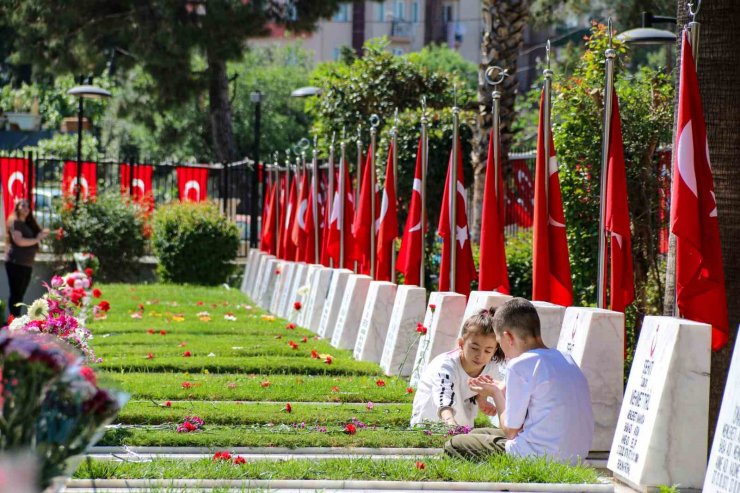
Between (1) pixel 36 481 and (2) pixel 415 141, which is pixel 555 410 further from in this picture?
(2) pixel 415 141

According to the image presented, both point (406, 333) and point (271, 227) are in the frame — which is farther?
point (271, 227)

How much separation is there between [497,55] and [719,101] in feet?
25.7

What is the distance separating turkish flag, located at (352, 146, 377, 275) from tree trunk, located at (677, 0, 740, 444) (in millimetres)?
7053

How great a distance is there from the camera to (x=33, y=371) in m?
3.92

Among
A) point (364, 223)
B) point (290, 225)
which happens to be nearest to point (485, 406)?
point (364, 223)

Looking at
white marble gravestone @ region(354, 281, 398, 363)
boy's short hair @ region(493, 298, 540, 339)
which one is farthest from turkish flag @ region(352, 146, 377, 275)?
boy's short hair @ region(493, 298, 540, 339)

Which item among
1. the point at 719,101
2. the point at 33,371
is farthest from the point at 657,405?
the point at 33,371

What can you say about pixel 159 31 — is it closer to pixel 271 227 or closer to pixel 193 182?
pixel 193 182

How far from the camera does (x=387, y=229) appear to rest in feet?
49.3

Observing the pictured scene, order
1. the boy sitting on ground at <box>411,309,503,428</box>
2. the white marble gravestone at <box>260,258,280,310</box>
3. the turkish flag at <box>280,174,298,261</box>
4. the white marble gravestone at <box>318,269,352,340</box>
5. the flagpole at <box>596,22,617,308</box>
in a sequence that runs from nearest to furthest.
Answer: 1. the boy sitting on ground at <box>411,309,503,428</box>
2. the flagpole at <box>596,22,617,308</box>
3. the white marble gravestone at <box>318,269,352,340</box>
4. the turkish flag at <box>280,174,298,261</box>
5. the white marble gravestone at <box>260,258,280,310</box>

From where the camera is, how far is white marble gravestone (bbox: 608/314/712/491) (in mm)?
6750

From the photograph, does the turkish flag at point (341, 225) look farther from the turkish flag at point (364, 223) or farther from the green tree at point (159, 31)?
the green tree at point (159, 31)

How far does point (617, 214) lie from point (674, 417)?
8.09 feet

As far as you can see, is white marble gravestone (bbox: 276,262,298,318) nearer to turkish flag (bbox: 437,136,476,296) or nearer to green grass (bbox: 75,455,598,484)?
turkish flag (bbox: 437,136,476,296)
